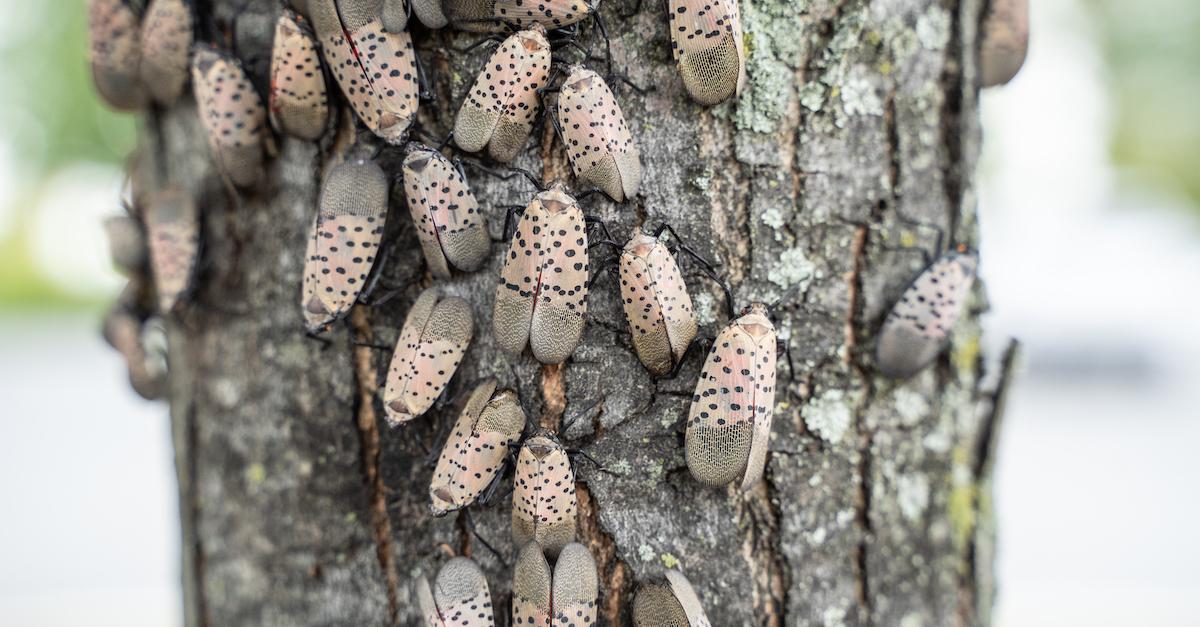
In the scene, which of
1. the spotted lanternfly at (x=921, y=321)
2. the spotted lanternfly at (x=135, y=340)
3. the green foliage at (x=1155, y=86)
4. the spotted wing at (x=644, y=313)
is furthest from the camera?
the green foliage at (x=1155, y=86)

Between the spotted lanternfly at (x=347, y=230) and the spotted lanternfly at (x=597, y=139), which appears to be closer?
the spotted lanternfly at (x=597, y=139)

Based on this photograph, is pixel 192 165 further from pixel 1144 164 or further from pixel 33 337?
pixel 1144 164

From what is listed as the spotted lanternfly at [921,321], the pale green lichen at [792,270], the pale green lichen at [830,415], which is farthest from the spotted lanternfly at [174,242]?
the spotted lanternfly at [921,321]

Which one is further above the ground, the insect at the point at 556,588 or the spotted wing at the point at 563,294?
the spotted wing at the point at 563,294

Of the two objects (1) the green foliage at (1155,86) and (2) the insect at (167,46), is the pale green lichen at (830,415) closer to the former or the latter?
(2) the insect at (167,46)

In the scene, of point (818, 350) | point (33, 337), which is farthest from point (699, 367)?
point (33, 337)

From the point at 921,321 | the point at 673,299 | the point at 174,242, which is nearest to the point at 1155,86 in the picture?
the point at 921,321
